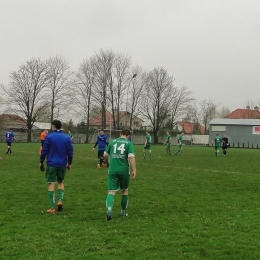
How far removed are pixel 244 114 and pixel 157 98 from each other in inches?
1361

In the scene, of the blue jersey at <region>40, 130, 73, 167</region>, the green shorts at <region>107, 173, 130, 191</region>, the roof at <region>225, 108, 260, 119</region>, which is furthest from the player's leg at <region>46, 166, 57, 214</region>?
the roof at <region>225, 108, 260, 119</region>

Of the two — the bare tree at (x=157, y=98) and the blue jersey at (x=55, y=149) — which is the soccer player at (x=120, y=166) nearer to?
the blue jersey at (x=55, y=149)

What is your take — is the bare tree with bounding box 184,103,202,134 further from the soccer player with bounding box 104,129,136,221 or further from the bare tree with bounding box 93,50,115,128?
the soccer player with bounding box 104,129,136,221

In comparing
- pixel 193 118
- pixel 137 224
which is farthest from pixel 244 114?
pixel 137 224

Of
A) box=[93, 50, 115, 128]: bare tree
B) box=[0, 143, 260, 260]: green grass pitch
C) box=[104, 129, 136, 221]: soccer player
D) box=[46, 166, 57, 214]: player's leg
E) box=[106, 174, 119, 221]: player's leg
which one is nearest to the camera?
box=[0, 143, 260, 260]: green grass pitch

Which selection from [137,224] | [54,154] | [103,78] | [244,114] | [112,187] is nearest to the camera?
[137,224]

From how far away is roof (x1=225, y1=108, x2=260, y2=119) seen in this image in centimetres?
9761

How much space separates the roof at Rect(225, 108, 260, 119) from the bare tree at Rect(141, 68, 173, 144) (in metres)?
31.1

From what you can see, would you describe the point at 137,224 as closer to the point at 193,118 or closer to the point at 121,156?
the point at 121,156

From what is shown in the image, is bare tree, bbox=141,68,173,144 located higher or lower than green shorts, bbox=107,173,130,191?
higher

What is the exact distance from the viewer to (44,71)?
69.4 metres

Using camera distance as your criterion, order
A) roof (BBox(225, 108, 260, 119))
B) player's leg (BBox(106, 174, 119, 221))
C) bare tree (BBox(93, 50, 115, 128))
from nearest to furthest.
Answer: player's leg (BBox(106, 174, 119, 221))
bare tree (BBox(93, 50, 115, 128))
roof (BBox(225, 108, 260, 119))

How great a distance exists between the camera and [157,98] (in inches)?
2980

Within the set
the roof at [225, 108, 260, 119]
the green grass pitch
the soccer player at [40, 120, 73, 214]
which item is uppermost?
the roof at [225, 108, 260, 119]
